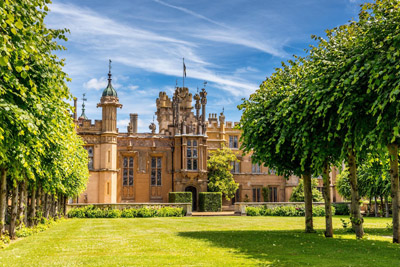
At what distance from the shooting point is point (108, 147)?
5062cm

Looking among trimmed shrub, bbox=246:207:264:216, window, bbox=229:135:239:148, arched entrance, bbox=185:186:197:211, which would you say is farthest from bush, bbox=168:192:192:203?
window, bbox=229:135:239:148

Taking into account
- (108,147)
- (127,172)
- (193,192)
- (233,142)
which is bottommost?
(193,192)

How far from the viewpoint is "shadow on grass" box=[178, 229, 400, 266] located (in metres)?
12.1

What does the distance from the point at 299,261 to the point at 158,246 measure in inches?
218

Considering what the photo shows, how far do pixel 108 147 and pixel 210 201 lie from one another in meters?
12.9

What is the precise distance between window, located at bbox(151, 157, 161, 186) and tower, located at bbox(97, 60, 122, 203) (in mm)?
4789

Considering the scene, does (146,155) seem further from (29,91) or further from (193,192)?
(29,91)

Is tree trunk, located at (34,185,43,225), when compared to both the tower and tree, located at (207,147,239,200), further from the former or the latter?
tree, located at (207,147,239,200)

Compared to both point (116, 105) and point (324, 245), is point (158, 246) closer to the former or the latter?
point (324, 245)

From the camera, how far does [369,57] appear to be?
45.9 ft

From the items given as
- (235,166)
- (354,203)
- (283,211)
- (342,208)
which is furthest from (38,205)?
(235,166)

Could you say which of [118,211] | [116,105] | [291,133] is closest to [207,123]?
[116,105]

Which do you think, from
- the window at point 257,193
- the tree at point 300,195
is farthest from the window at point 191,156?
the tree at point 300,195

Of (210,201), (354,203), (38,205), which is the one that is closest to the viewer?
(354,203)
